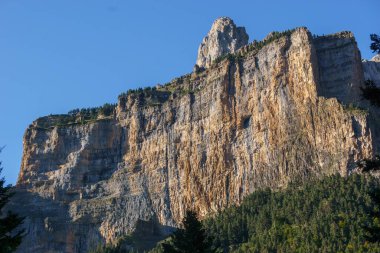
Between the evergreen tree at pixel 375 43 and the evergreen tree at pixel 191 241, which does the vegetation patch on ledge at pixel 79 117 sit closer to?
the evergreen tree at pixel 191 241

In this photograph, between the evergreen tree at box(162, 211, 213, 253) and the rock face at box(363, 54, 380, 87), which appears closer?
the evergreen tree at box(162, 211, 213, 253)

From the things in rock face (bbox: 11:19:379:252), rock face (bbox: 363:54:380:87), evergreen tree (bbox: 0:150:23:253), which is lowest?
evergreen tree (bbox: 0:150:23:253)

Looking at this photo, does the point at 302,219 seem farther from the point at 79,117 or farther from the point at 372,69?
the point at 79,117

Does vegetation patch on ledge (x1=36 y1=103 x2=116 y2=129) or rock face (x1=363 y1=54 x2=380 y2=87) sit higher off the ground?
rock face (x1=363 y1=54 x2=380 y2=87)

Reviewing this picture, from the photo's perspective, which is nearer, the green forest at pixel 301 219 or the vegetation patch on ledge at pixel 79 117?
the green forest at pixel 301 219

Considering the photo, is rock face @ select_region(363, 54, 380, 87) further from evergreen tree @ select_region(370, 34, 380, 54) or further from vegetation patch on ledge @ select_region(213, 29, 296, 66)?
evergreen tree @ select_region(370, 34, 380, 54)

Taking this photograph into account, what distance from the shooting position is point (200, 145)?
144 meters

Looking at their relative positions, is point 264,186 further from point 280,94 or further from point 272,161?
point 280,94

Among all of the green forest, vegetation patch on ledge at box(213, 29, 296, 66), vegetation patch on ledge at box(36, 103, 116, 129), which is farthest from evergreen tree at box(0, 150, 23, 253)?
vegetation patch on ledge at box(36, 103, 116, 129)

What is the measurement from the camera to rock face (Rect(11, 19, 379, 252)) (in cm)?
12850

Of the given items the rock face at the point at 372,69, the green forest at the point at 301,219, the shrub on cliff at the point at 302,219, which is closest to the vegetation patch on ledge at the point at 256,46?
the rock face at the point at 372,69

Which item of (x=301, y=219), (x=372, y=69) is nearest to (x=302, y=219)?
(x=301, y=219)

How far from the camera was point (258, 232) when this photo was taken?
107 meters

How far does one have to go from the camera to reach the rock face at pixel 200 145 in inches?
5059
